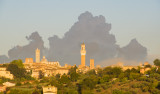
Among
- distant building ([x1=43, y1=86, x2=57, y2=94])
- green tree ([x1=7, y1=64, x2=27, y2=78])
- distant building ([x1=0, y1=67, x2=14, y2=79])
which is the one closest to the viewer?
distant building ([x1=43, y1=86, x2=57, y2=94])

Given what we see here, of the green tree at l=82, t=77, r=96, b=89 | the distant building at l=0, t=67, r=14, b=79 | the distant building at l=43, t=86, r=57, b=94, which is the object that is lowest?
the distant building at l=43, t=86, r=57, b=94

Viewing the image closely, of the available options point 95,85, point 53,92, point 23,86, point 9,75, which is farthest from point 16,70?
point 53,92

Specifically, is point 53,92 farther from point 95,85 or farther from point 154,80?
point 154,80

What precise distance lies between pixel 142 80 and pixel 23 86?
65.6 feet

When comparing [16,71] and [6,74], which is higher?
[16,71]

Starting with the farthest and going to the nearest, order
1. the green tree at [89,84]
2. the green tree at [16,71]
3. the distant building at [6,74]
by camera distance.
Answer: the green tree at [16,71] → the distant building at [6,74] → the green tree at [89,84]

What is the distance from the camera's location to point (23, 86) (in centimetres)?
8356

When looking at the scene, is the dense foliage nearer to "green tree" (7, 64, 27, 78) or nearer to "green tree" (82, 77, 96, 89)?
"green tree" (82, 77, 96, 89)

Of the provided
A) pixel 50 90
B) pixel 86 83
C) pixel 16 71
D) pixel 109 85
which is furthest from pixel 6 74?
pixel 50 90

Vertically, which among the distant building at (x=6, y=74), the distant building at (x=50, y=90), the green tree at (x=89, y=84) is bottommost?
the distant building at (x=50, y=90)

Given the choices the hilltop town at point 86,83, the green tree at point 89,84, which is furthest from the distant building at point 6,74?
the green tree at point 89,84

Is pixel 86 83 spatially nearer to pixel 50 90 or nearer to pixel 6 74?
pixel 50 90

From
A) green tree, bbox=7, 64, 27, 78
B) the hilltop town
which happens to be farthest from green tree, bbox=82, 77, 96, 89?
green tree, bbox=7, 64, 27, 78

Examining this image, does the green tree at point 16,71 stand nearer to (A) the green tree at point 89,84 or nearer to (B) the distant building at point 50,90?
(A) the green tree at point 89,84
